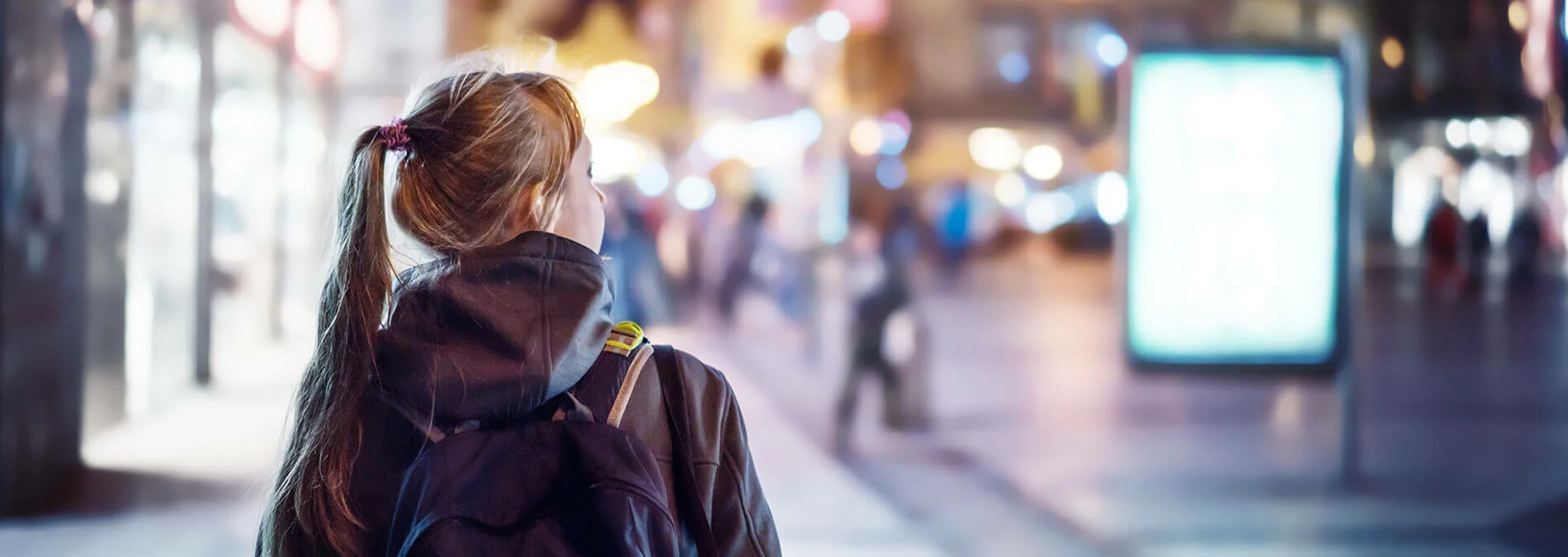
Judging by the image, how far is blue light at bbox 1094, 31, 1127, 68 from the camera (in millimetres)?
38000

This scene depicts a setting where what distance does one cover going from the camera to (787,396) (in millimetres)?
12570

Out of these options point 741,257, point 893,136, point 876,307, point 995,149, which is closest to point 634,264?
point 741,257

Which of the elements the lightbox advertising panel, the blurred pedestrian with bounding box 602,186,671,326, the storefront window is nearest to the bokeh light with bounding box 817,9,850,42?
the blurred pedestrian with bounding box 602,186,671,326

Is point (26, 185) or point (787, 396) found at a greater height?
point (26, 185)

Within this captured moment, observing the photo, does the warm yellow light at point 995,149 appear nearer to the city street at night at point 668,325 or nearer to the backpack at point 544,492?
the city street at night at point 668,325

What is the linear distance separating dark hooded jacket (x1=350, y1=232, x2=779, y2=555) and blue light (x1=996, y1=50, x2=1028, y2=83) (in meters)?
41.6

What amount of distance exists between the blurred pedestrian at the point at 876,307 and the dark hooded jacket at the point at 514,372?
775 cm

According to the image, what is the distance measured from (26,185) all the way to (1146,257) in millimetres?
5897

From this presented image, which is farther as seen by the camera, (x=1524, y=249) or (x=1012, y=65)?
(x=1012, y=65)

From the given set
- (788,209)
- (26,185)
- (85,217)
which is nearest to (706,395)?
(26,185)

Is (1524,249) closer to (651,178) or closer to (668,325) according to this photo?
(668,325)

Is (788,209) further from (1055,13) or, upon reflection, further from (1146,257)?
(1055,13)

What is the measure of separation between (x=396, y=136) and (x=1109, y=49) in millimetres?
38463

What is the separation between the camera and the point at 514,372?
5.69 ft
